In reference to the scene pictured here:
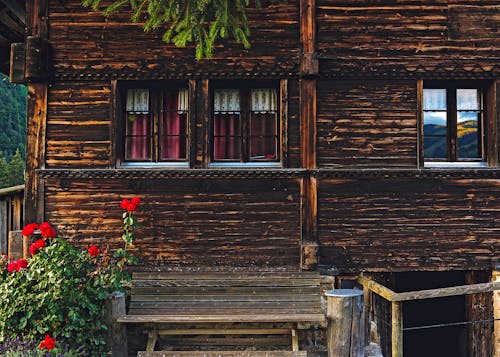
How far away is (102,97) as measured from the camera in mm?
7598

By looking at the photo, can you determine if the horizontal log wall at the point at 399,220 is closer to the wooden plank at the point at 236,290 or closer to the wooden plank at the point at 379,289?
the wooden plank at the point at 379,289

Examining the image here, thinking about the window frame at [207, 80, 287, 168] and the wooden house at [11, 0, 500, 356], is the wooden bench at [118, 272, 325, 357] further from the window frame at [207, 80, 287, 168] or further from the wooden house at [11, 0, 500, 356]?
the window frame at [207, 80, 287, 168]

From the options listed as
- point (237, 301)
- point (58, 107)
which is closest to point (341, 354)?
point (237, 301)

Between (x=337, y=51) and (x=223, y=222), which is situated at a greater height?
(x=337, y=51)

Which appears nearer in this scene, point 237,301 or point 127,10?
point 237,301

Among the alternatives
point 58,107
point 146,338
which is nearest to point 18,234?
point 58,107

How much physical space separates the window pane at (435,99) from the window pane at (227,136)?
10.8 feet

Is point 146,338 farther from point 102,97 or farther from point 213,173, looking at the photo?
point 102,97

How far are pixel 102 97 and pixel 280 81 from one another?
2980mm

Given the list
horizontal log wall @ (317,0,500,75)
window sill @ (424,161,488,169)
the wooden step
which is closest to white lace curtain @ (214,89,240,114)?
horizontal log wall @ (317,0,500,75)

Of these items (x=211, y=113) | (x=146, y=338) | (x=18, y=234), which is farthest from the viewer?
(x=211, y=113)

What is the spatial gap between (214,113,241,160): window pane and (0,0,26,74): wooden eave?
3.95 meters

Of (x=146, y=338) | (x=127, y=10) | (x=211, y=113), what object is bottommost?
(x=146, y=338)

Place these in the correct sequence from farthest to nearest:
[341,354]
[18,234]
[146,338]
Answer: [18,234], [146,338], [341,354]
